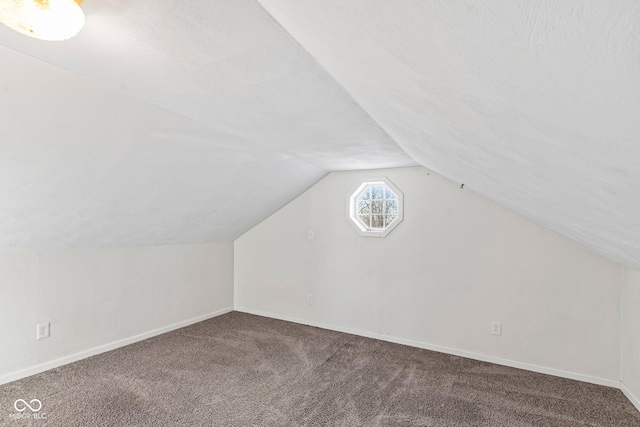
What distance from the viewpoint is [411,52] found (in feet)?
2.44

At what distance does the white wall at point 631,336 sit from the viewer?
8.14 feet

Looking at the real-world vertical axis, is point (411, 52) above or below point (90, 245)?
above

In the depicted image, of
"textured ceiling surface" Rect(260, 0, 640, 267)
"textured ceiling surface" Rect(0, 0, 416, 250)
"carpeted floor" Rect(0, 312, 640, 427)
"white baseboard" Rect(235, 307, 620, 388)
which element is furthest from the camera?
"white baseboard" Rect(235, 307, 620, 388)

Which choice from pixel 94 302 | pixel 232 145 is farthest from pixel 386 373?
pixel 94 302

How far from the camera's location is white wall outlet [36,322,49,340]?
2.86m

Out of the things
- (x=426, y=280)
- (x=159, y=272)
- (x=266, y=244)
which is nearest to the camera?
(x=426, y=280)

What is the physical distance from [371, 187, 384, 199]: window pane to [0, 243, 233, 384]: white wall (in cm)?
224

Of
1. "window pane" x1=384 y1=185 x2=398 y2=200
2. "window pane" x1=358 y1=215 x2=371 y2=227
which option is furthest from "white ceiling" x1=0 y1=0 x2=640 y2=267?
"window pane" x1=358 y1=215 x2=371 y2=227

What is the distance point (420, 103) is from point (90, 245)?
324cm

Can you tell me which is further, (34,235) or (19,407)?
(34,235)

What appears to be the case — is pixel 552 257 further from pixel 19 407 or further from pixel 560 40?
pixel 19 407

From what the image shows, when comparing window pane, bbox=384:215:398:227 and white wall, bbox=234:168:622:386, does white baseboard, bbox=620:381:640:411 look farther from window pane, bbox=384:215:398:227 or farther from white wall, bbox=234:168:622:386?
window pane, bbox=384:215:398:227

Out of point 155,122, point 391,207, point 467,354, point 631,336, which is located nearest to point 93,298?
point 155,122

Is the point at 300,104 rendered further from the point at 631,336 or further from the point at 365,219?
the point at 631,336
